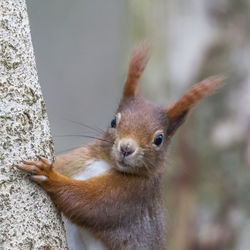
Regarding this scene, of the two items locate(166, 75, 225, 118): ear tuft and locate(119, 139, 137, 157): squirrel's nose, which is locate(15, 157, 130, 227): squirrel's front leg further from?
locate(166, 75, 225, 118): ear tuft

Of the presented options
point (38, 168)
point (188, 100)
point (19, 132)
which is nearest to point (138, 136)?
point (188, 100)

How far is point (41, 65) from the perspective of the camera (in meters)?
7.46

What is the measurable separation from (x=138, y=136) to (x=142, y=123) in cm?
8

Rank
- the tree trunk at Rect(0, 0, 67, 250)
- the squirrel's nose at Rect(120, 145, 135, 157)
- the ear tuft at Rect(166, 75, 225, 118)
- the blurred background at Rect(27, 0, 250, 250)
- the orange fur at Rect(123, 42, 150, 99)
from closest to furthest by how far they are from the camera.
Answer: the tree trunk at Rect(0, 0, 67, 250)
the squirrel's nose at Rect(120, 145, 135, 157)
the ear tuft at Rect(166, 75, 225, 118)
the orange fur at Rect(123, 42, 150, 99)
the blurred background at Rect(27, 0, 250, 250)

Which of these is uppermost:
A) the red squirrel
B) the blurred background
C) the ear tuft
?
the ear tuft

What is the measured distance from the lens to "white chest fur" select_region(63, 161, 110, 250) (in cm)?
229

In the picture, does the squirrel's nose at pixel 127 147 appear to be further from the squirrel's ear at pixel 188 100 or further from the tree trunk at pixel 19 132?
the tree trunk at pixel 19 132

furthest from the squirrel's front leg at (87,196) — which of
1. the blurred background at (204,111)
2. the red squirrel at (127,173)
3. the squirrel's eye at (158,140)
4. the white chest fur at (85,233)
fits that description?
the blurred background at (204,111)

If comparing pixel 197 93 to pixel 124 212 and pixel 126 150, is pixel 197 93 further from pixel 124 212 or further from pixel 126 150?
pixel 124 212

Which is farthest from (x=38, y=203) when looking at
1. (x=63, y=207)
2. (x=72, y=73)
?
(x=72, y=73)

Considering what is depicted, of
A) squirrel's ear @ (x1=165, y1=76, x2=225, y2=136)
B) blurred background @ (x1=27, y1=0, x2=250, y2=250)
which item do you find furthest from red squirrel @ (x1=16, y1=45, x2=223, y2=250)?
blurred background @ (x1=27, y1=0, x2=250, y2=250)

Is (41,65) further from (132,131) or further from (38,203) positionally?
(38,203)

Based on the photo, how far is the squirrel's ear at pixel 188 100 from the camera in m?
2.45

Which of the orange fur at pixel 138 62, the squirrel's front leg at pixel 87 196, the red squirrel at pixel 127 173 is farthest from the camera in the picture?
the orange fur at pixel 138 62
